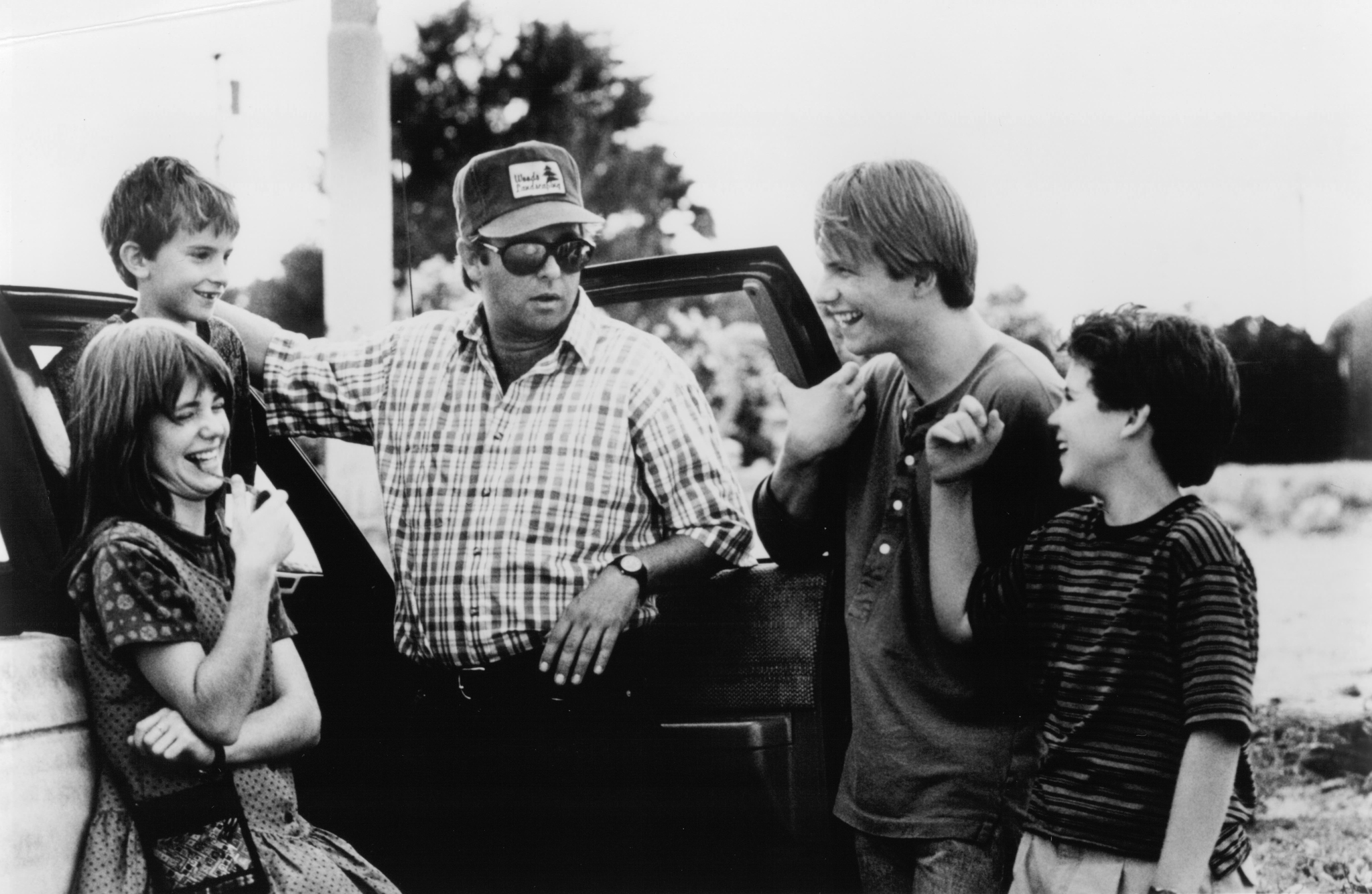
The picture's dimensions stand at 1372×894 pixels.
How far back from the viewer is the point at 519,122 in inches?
111

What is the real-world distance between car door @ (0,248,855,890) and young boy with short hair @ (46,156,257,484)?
Answer: 84 mm

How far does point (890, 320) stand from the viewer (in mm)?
2381

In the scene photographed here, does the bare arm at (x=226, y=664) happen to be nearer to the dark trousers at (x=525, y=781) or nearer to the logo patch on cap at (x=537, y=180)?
the dark trousers at (x=525, y=781)

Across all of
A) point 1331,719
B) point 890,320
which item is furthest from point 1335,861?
point 890,320

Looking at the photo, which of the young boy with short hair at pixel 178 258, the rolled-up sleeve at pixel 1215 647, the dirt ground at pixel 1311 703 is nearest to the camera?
the rolled-up sleeve at pixel 1215 647

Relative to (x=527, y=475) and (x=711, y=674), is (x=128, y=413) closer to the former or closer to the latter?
(x=527, y=475)

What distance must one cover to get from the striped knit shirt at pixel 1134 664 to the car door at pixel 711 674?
46cm

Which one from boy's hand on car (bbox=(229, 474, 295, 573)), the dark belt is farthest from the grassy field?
boy's hand on car (bbox=(229, 474, 295, 573))

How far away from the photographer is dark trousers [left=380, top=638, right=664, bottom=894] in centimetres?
264

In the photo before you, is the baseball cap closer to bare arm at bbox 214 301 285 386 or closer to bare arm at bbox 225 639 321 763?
bare arm at bbox 214 301 285 386

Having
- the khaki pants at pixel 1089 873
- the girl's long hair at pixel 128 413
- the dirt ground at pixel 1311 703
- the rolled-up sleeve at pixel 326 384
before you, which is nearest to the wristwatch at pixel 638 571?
the rolled-up sleeve at pixel 326 384

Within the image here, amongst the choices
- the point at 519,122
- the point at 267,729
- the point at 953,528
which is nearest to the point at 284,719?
the point at 267,729

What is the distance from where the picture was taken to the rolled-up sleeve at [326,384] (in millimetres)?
2896

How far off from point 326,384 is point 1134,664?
1867mm
